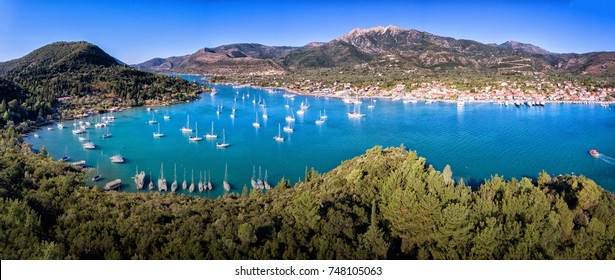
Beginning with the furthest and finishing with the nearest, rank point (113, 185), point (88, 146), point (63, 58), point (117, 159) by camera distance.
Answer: point (63, 58) → point (88, 146) → point (117, 159) → point (113, 185)

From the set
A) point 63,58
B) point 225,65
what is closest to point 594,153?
point 63,58

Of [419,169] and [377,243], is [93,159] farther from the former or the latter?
[377,243]

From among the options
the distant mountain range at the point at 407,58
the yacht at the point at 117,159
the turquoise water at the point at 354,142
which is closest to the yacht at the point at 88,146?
the turquoise water at the point at 354,142

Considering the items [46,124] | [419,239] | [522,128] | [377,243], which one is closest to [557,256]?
[419,239]

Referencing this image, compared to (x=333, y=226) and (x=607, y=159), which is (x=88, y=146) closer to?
(x=333, y=226)

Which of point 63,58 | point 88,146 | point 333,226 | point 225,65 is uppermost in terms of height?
point 225,65

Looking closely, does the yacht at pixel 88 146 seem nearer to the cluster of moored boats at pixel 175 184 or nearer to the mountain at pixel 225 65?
the cluster of moored boats at pixel 175 184
